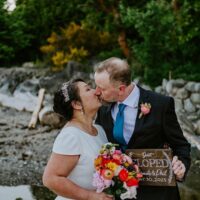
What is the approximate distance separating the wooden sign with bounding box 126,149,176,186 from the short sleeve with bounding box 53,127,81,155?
32 centimetres

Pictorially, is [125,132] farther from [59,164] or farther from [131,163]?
[59,164]

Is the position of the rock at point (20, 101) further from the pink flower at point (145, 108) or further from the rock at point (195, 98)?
the pink flower at point (145, 108)

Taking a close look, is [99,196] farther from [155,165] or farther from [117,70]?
[117,70]

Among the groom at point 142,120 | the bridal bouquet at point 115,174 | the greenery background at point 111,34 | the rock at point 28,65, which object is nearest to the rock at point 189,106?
the greenery background at point 111,34

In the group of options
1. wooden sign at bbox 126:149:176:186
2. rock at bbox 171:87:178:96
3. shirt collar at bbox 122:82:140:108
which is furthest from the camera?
rock at bbox 171:87:178:96

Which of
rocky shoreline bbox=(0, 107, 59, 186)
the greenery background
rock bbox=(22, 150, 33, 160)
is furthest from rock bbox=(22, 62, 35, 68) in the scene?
rock bbox=(22, 150, 33, 160)

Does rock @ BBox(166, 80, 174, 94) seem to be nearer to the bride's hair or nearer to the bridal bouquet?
the bride's hair

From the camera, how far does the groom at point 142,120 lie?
10.3 feet

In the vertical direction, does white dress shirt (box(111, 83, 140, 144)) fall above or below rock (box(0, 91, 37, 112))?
above

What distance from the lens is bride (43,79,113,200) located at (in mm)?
2945

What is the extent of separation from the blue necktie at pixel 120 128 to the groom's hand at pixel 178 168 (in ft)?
1.12

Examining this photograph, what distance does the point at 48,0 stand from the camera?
2377 centimetres

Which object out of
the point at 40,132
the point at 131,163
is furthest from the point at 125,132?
the point at 40,132

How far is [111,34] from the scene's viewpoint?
67.6ft
